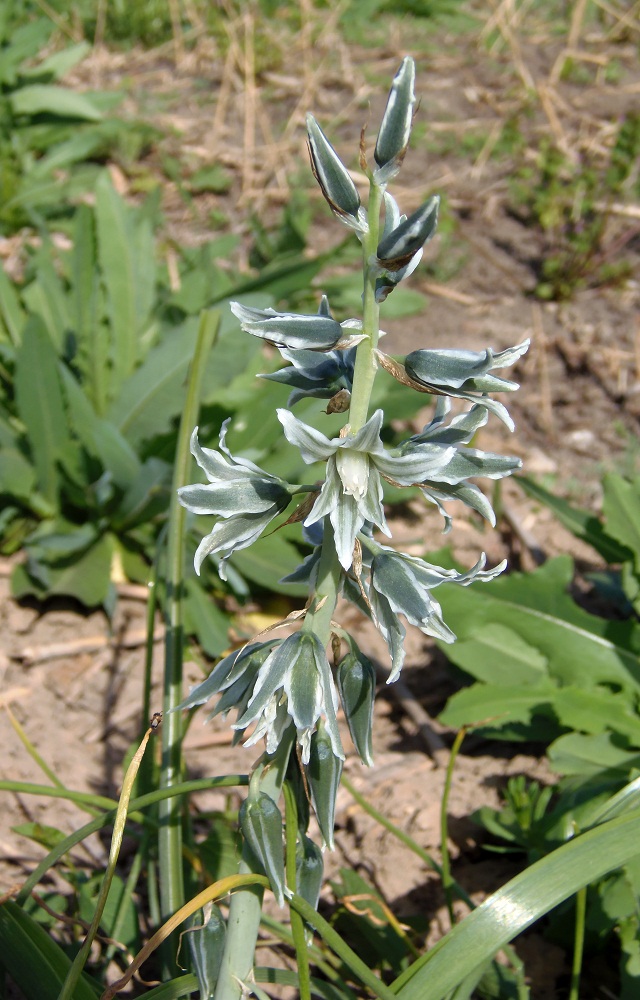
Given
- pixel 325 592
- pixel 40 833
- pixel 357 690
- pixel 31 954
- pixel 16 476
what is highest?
pixel 325 592

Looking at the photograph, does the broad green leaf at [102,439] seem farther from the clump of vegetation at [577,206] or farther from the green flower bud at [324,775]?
the clump of vegetation at [577,206]

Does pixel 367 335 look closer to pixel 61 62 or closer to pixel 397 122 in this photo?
pixel 397 122

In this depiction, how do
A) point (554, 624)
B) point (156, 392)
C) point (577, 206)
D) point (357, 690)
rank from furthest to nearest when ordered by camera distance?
point (577, 206)
point (156, 392)
point (554, 624)
point (357, 690)

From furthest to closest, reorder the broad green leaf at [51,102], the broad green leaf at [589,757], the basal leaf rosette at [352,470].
Result: the broad green leaf at [51,102] → the broad green leaf at [589,757] → the basal leaf rosette at [352,470]

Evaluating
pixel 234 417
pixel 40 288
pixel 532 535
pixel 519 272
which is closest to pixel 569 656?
pixel 532 535

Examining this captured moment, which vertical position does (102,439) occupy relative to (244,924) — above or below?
below

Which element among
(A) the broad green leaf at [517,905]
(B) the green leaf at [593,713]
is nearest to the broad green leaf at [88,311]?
(B) the green leaf at [593,713]

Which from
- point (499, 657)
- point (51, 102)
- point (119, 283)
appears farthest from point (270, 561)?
point (51, 102)

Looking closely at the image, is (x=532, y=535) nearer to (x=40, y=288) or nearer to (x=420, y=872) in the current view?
(x=420, y=872)
